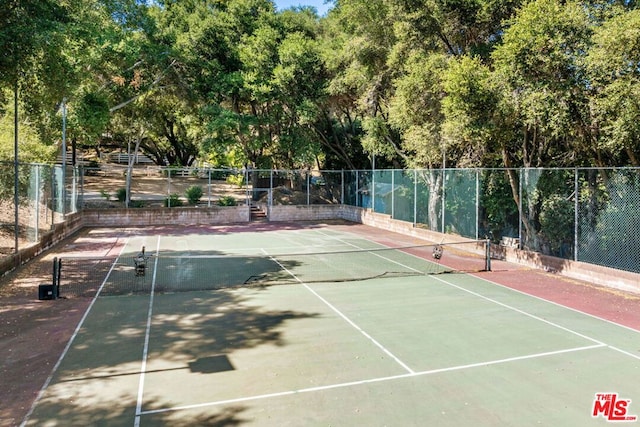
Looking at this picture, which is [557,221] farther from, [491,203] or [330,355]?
[330,355]

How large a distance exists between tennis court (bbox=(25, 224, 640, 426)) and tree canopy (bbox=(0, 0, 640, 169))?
5.38 m

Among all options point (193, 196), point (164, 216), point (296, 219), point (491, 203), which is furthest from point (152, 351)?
point (296, 219)

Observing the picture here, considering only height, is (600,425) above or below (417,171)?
below

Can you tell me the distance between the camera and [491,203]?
17594 millimetres

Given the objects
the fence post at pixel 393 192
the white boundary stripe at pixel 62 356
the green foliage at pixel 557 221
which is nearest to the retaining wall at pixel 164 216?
the fence post at pixel 393 192

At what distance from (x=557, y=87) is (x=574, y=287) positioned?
549cm

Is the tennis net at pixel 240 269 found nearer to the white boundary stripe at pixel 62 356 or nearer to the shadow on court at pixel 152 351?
the white boundary stripe at pixel 62 356

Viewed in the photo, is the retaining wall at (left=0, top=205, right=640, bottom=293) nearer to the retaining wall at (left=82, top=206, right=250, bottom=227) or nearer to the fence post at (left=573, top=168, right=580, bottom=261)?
the retaining wall at (left=82, top=206, right=250, bottom=227)

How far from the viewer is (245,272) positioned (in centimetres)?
1382

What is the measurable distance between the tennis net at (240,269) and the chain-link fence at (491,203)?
1885 millimetres

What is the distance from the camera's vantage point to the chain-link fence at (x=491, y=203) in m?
12.8

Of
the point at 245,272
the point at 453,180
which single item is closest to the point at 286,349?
the point at 245,272

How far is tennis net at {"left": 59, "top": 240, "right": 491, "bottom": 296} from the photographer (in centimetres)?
1216

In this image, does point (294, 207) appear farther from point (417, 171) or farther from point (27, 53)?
point (27, 53)
